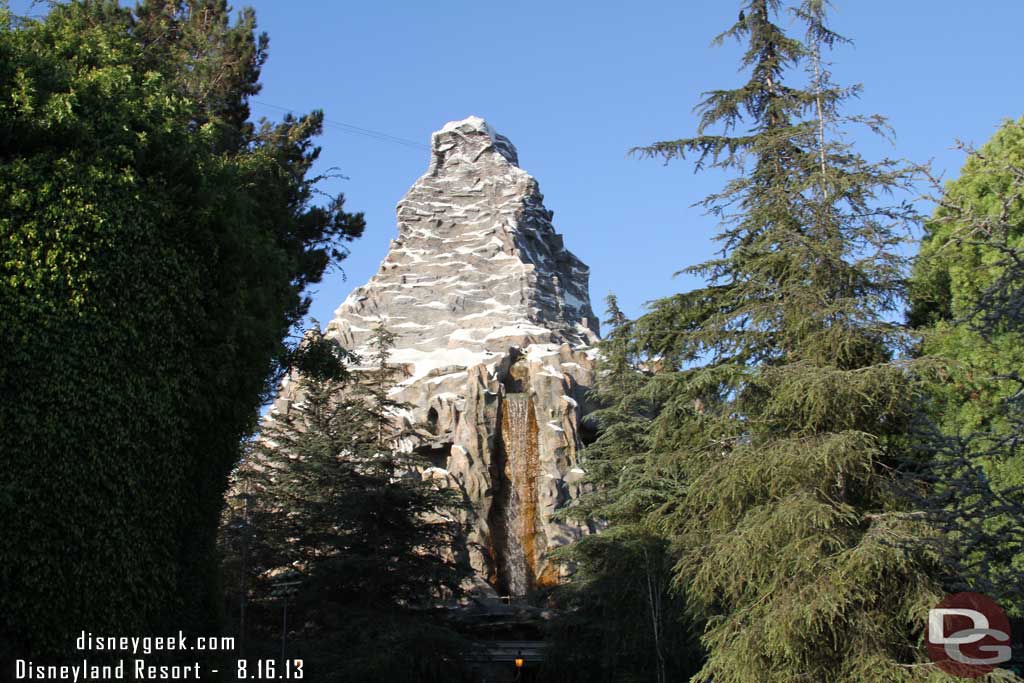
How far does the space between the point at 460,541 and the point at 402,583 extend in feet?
9.80

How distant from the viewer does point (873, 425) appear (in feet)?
35.4

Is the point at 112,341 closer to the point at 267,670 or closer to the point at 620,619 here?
the point at 267,670

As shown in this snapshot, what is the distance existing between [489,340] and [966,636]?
29725mm

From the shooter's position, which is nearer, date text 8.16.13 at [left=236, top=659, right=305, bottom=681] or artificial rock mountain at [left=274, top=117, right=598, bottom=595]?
date text 8.16.13 at [left=236, top=659, right=305, bottom=681]

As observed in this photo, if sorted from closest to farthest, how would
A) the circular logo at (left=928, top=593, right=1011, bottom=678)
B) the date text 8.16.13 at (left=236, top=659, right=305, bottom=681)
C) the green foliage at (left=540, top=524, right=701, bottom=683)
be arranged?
the circular logo at (left=928, top=593, right=1011, bottom=678) → the date text 8.16.13 at (left=236, top=659, right=305, bottom=681) → the green foliage at (left=540, top=524, right=701, bottom=683)

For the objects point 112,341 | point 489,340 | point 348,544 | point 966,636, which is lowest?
point 966,636

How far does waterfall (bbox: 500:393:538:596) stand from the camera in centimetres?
3156

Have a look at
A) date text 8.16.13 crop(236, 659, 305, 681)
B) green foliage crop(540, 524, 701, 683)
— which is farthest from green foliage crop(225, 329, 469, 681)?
green foliage crop(540, 524, 701, 683)

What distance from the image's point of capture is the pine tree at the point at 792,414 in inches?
376

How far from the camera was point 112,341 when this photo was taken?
10.2m

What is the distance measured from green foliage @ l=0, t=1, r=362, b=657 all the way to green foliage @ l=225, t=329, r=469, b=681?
14.1 ft

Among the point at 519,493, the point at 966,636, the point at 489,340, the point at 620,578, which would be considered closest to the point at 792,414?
the point at 966,636

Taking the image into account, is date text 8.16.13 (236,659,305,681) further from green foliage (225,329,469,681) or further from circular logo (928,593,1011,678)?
circular logo (928,593,1011,678)

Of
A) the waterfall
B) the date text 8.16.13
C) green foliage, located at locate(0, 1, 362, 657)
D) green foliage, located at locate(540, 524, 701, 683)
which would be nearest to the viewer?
green foliage, located at locate(0, 1, 362, 657)
